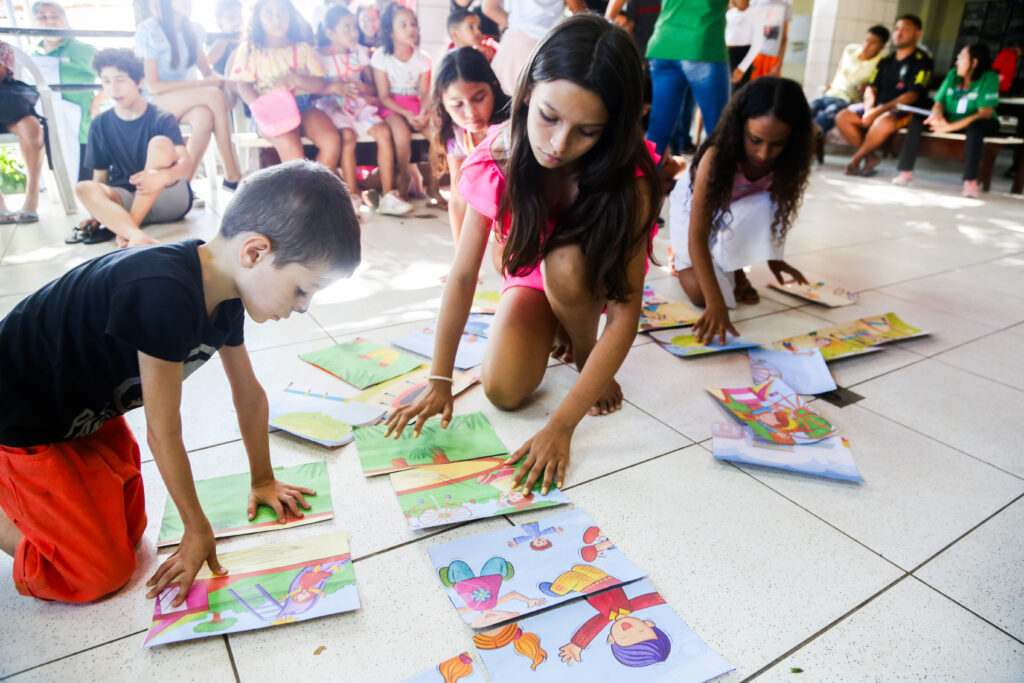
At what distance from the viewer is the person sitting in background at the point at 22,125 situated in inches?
121

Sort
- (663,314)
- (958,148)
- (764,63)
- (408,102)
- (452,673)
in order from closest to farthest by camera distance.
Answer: (452,673)
(663,314)
(408,102)
(958,148)
(764,63)

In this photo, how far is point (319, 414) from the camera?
4.76 feet

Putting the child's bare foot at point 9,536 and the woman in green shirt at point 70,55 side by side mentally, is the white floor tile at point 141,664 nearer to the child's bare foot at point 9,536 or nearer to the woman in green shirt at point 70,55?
the child's bare foot at point 9,536

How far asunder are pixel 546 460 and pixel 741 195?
1.44 meters

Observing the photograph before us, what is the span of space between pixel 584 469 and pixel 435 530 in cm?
34

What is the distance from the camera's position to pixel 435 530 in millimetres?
1113

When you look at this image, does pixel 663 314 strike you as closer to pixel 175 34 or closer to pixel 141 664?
pixel 141 664

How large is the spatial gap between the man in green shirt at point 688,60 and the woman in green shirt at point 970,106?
8.83 feet

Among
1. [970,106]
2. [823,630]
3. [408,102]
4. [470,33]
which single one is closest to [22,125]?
[408,102]

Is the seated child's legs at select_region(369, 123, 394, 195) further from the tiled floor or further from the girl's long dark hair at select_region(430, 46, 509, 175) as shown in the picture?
the tiled floor

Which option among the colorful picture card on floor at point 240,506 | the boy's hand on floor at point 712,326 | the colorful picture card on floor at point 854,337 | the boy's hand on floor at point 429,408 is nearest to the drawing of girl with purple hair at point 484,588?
the colorful picture card on floor at point 240,506

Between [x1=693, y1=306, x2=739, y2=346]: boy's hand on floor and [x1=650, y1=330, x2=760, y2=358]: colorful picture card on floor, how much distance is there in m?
0.02

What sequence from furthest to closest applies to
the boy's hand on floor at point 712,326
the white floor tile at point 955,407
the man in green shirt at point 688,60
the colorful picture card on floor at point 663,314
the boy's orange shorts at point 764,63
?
the boy's orange shorts at point 764,63 → the man in green shirt at point 688,60 → the colorful picture card on floor at point 663,314 → the boy's hand on floor at point 712,326 → the white floor tile at point 955,407

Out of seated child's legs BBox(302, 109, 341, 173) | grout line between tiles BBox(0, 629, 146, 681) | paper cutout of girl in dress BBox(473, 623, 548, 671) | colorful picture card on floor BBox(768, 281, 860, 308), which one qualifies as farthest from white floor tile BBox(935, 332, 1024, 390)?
seated child's legs BBox(302, 109, 341, 173)
